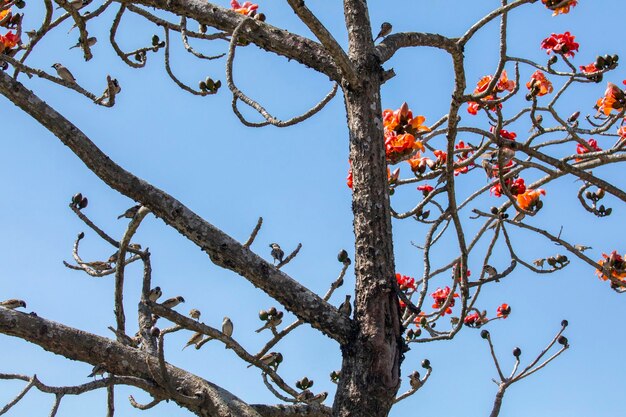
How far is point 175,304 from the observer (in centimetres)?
328

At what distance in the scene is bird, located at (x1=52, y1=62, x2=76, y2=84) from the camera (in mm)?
3078

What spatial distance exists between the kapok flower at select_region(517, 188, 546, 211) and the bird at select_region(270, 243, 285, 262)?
168 cm

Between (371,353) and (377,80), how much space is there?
85 cm

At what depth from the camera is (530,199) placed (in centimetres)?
409

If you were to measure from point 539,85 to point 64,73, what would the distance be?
2.46m

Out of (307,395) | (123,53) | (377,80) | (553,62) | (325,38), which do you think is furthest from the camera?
(553,62)

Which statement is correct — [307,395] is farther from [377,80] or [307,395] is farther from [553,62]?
[553,62]

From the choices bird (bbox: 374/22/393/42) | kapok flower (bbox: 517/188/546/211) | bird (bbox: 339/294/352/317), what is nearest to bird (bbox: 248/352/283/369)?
bird (bbox: 339/294/352/317)

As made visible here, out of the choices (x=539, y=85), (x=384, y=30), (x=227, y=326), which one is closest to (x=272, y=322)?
(x=227, y=326)

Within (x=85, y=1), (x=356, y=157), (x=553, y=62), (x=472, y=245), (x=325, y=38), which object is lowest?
(x=356, y=157)

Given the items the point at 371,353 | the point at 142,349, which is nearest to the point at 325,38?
the point at 371,353

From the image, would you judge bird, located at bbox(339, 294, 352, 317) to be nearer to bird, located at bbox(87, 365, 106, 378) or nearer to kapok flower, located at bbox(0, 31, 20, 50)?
bird, located at bbox(87, 365, 106, 378)

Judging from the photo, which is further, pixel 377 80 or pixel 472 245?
pixel 472 245

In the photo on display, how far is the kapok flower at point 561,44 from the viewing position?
461 cm
